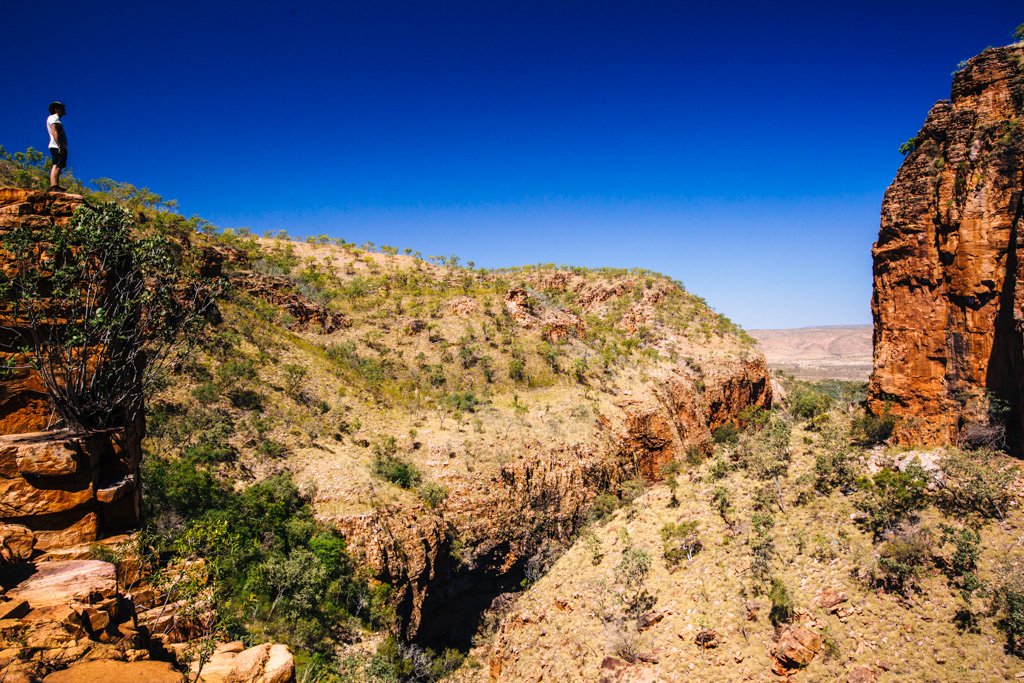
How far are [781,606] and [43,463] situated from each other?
57.1ft

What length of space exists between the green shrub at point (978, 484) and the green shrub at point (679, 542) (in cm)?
771

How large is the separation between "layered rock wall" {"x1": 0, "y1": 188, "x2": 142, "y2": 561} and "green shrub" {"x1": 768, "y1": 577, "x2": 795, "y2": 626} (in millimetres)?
16117

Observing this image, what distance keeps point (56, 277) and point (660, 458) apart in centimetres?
2697

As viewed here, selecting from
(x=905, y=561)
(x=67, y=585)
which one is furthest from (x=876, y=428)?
(x=67, y=585)

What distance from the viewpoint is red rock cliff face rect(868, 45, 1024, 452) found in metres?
15.6

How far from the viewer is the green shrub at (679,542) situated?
55.1 ft

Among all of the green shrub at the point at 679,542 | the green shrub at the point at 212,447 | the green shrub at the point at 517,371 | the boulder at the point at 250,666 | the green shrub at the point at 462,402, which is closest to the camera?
the boulder at the point at 250,666

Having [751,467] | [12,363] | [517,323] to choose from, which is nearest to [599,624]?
[751,467]

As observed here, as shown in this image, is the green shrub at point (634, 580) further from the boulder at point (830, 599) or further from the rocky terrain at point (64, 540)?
the rocky terrain at point (64, 540)

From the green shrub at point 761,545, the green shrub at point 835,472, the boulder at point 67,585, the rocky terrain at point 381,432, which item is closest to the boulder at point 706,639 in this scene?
the green shrub at point 761,545

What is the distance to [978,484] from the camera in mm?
13727

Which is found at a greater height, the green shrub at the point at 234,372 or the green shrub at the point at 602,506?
the green shrub at the point at 234,372

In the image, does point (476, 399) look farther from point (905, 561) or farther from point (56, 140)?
point (56, 140)

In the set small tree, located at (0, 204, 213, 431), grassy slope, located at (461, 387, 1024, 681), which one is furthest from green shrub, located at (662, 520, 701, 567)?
small tree, located at (0, 204, 213, 431)
